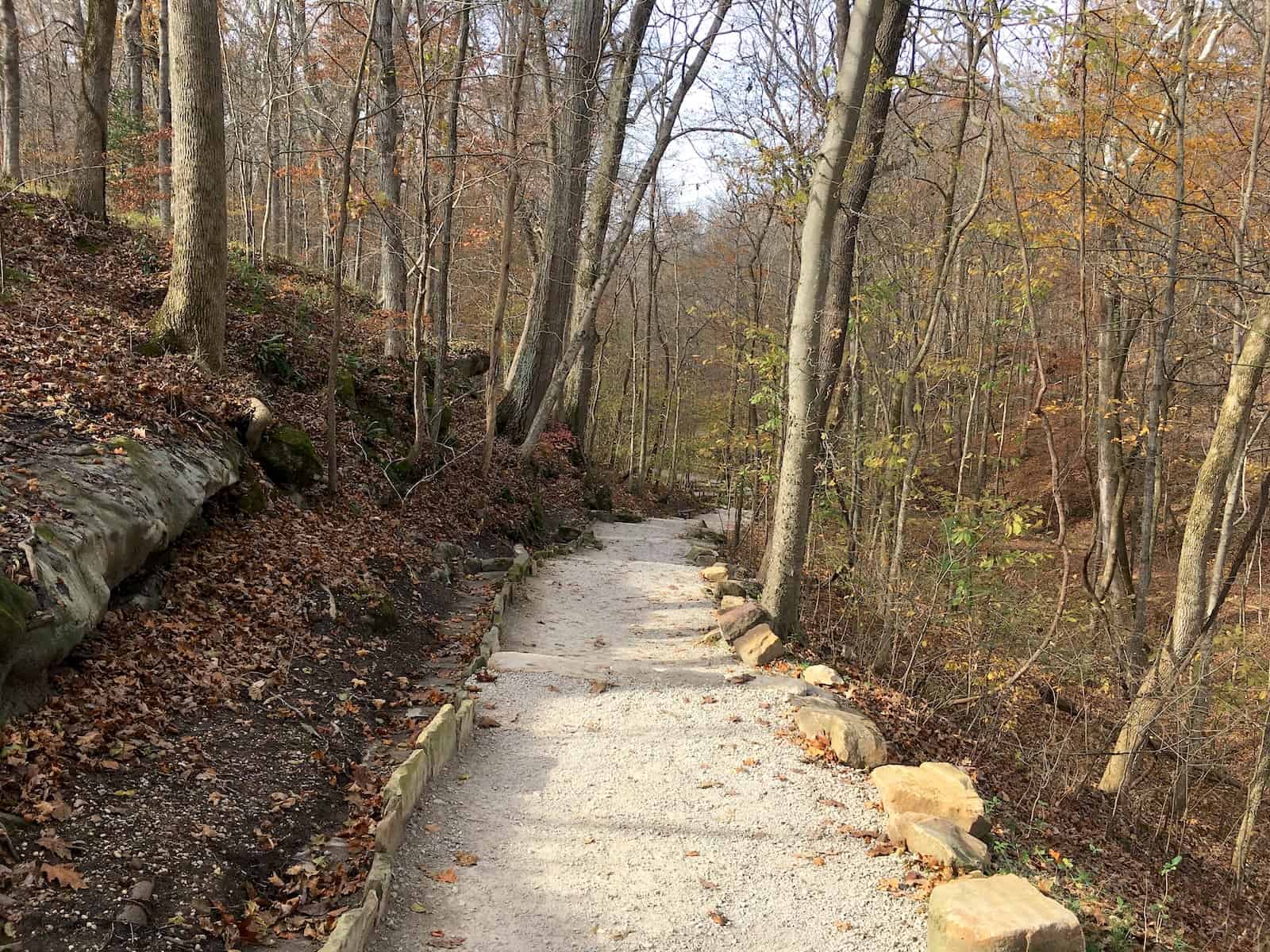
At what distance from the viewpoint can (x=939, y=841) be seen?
4266mm

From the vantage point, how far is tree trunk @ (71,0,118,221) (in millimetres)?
10203

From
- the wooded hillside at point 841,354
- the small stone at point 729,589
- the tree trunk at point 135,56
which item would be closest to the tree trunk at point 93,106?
the wooded hillside at point 841,354

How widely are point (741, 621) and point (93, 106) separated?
1125cm

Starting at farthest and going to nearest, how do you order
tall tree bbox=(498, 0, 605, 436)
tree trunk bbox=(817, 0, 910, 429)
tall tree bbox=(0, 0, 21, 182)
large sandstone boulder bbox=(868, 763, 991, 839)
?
tall tree bbox=(498, 0, 605, 436)
tall tree bbox=(0, 0, 21, 182)
tree trunk bbox=(817, 0, 910, 429)
large sandstone boulder bbox=(868, 763, 991, 839)

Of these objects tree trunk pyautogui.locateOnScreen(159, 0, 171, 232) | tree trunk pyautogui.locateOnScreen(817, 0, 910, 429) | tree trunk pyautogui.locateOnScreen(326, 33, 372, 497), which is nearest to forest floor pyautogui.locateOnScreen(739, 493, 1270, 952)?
tree trunk pyautogui.locateOnScreen(817, 0, 910, 429)

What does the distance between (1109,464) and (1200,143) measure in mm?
4288

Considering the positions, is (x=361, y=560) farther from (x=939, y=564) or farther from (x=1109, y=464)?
(x=1109, y=464)

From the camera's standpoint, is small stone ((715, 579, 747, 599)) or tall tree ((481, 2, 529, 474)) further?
tall tree ((481, 2, 529, 474))

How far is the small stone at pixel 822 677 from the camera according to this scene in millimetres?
6594

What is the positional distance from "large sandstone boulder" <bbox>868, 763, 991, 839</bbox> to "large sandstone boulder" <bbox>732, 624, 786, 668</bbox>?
6.82 ft

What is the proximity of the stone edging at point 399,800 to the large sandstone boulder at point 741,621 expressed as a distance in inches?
94.0

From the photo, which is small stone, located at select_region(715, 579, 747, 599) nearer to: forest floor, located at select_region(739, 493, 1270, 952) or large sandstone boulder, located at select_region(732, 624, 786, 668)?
forest floor, located at select_region(739, 493, 1270, 952)

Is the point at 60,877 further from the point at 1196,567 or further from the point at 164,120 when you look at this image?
the point at 164,120

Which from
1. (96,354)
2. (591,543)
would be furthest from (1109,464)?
(96,354)
